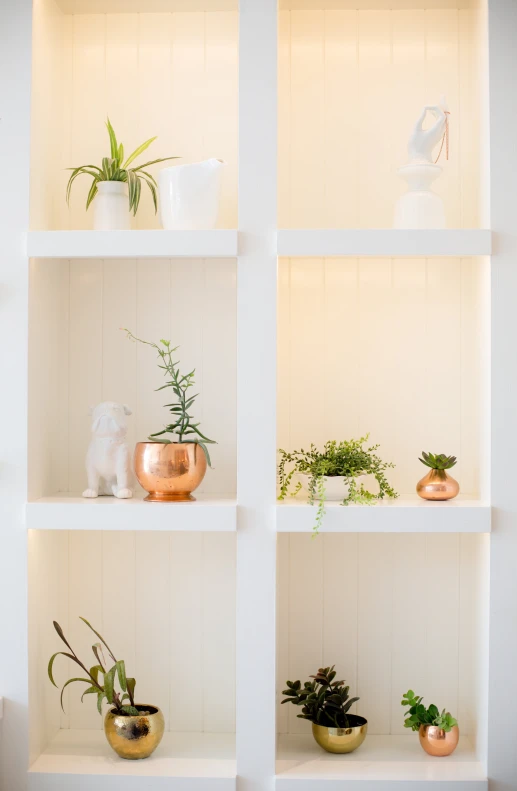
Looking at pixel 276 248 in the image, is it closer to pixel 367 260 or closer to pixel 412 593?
pixel 367 260

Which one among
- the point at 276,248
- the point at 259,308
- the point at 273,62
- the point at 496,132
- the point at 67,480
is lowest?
the point at 67,480

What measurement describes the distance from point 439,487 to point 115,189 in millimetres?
1203

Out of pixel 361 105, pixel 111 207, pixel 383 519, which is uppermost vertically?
pixel 361 105

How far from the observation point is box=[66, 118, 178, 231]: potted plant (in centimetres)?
221

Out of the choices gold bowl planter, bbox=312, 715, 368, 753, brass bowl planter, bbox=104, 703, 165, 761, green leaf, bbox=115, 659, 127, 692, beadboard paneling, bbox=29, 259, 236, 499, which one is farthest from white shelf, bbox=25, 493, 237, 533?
gold bowl planter, bbox=312, 715, 368, 753

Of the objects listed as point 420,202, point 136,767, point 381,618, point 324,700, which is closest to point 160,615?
point 136,767

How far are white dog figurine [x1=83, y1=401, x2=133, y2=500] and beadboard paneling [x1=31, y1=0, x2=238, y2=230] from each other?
0.60m

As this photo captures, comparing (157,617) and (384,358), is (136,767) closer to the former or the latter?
(157,617)

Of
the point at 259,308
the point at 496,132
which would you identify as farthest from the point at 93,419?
the point at 496,132

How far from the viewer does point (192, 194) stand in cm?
215

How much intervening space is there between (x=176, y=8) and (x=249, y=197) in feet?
2.17

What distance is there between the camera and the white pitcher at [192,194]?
215 centimetres

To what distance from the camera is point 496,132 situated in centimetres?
209

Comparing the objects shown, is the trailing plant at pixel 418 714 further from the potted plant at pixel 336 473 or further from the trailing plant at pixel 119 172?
the trailing plant at pixel 119 172
